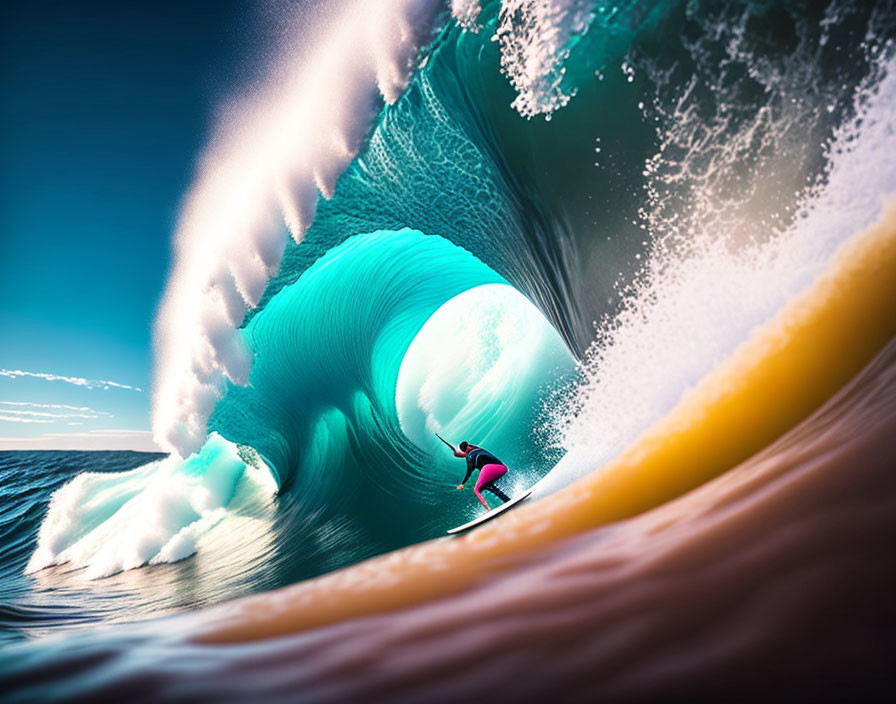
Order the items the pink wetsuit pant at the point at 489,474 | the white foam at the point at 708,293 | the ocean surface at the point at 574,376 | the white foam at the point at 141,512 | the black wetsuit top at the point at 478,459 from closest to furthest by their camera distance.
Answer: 1. the ocean surface at the point at 574,376
2. the white foam at the point at 708,293
3. the pink wetsuit pant at the point at 489,474
4. the black wetsuit top at the point at 478,459
5. the white foam at the point at 141,512

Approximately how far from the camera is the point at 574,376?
894cm

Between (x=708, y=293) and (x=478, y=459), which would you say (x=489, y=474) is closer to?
(x=478, y=459)

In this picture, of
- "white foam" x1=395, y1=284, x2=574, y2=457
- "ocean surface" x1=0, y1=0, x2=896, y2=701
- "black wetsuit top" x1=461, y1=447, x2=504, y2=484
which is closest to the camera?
"ocean surface" x1=0, y1=0, x2=896, y2=701

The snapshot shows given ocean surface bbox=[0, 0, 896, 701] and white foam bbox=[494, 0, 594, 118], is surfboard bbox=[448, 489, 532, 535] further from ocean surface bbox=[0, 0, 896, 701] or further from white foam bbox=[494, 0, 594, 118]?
white foam bbox=[494, 0, 594, 118]

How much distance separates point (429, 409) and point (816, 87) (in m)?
9.63

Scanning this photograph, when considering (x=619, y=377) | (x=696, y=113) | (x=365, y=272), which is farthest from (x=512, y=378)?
(x=696, y=113)

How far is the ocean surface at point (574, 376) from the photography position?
78cm

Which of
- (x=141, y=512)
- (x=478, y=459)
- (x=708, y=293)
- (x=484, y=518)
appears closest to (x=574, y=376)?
(x=478, y=459)

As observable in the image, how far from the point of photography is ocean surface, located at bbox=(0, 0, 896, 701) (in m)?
0.78

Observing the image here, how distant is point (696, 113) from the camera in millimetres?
2791

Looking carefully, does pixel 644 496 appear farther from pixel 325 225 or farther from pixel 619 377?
pixel 325 225

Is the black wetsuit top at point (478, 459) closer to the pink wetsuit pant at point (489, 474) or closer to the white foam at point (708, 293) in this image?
the pink wetsuit pant at point (489, 474)

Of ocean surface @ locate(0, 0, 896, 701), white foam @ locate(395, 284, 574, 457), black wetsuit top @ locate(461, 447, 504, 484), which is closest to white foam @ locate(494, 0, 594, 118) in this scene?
ocean surface @ locate(0, 0, 896, 701)

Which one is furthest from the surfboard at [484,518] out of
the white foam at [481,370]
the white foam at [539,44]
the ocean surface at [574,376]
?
the white foam at [481,370]
